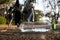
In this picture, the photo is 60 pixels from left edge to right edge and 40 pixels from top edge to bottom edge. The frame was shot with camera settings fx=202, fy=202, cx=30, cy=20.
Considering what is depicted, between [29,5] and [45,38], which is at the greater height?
[29,5]

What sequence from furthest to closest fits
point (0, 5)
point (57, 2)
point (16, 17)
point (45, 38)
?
point (0, 5), point (57, 2), point (16, 17), point (45, 38)

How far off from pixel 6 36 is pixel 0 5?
1566 cm

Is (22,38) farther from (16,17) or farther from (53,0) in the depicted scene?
(53,0)

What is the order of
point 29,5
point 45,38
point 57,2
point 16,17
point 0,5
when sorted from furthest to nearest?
point 0,5, point 57,2, point 29,5, point 16,17, point 45,38

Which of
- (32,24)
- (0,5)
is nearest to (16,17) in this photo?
(32,24)

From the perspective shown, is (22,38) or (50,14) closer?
(22,38)

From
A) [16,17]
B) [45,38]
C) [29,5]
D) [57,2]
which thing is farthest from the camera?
[57,2]

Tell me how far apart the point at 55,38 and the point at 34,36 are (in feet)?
1.73

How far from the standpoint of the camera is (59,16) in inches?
478

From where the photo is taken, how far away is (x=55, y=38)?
5039 millimetres

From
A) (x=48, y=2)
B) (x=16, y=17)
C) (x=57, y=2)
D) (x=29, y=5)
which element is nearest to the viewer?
(x=16, y=17)

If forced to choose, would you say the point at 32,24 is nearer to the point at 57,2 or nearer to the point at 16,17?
the point at 16,17

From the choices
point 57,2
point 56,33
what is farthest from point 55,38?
point 57,2

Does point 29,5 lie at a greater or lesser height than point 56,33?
greater
